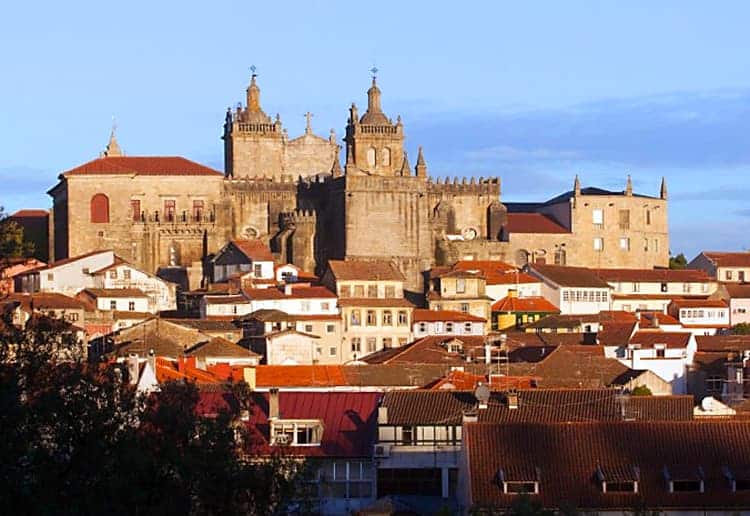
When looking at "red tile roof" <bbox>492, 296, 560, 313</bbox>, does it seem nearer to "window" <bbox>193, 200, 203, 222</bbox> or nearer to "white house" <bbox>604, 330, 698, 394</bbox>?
"window" <bbox>193, 200, 203, 222</bbox>

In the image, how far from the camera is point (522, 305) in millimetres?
111062

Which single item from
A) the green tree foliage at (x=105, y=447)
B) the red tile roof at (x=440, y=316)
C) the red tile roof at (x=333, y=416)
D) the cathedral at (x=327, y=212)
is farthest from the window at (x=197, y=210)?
the green tree foliage at (x=105, y=447)

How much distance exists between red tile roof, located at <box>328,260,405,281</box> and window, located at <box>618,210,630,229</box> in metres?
19.8

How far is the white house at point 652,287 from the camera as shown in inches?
4656

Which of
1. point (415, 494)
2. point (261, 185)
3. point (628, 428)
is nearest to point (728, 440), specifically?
point (628, 428)

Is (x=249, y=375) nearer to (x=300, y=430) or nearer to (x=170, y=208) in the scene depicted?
(x=300, y=430)

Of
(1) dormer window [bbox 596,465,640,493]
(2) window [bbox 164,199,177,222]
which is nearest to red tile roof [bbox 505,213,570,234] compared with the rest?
(2) window [bbox 164,199,177,222]

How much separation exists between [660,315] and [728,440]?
66.0 meters

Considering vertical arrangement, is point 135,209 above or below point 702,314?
above

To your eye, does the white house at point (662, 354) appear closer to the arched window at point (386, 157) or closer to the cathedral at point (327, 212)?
the cathedral at point (327, 212)

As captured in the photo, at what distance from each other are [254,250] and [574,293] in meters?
15.7

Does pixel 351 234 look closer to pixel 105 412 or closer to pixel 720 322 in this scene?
pixel 720 322

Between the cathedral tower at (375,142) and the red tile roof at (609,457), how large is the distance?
77.4 metres

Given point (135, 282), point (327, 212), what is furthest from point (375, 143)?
point (135, 282)
